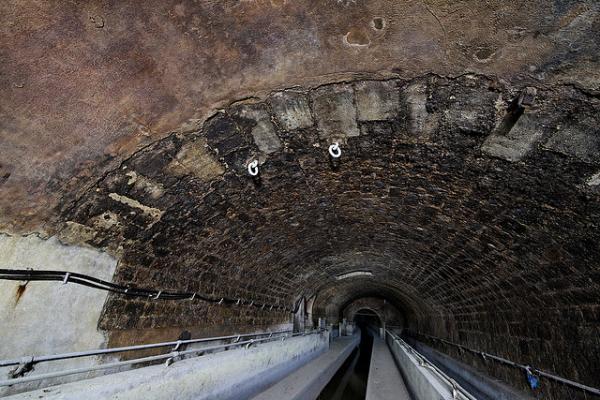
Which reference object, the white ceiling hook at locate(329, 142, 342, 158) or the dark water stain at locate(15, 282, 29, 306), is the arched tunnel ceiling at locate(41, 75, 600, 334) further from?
the dark water stain at locate(15, 282, 29, 306)

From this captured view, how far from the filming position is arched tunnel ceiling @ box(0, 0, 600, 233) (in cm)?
195

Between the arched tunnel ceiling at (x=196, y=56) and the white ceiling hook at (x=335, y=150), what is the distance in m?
0.83

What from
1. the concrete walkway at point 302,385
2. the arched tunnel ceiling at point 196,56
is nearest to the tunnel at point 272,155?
the arched tunnel ceiling at point 196,56

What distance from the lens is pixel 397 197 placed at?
4320 mm

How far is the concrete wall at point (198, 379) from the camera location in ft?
8.59

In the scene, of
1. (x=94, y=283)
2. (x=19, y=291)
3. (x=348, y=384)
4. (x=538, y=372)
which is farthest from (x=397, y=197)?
(x=348, y=384)

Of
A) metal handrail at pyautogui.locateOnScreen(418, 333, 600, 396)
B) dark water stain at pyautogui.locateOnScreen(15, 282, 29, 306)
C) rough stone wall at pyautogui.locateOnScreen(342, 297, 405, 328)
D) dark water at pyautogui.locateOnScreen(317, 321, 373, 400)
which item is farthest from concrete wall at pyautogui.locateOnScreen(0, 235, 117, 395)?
rough stone wall at pyautogui.locateOnScreen(342, 297, 405, 328)

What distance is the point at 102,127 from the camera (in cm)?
254

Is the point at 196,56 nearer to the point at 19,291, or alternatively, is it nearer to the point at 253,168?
the point at 253,168

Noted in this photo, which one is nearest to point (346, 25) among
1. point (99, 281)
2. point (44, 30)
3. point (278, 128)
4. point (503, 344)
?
point (278, 128)

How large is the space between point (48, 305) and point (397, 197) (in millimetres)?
3775

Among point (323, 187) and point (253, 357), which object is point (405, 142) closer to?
point (323, 187)

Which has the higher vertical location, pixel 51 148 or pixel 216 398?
pixel 51 148

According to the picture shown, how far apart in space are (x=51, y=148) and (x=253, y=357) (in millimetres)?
4272
